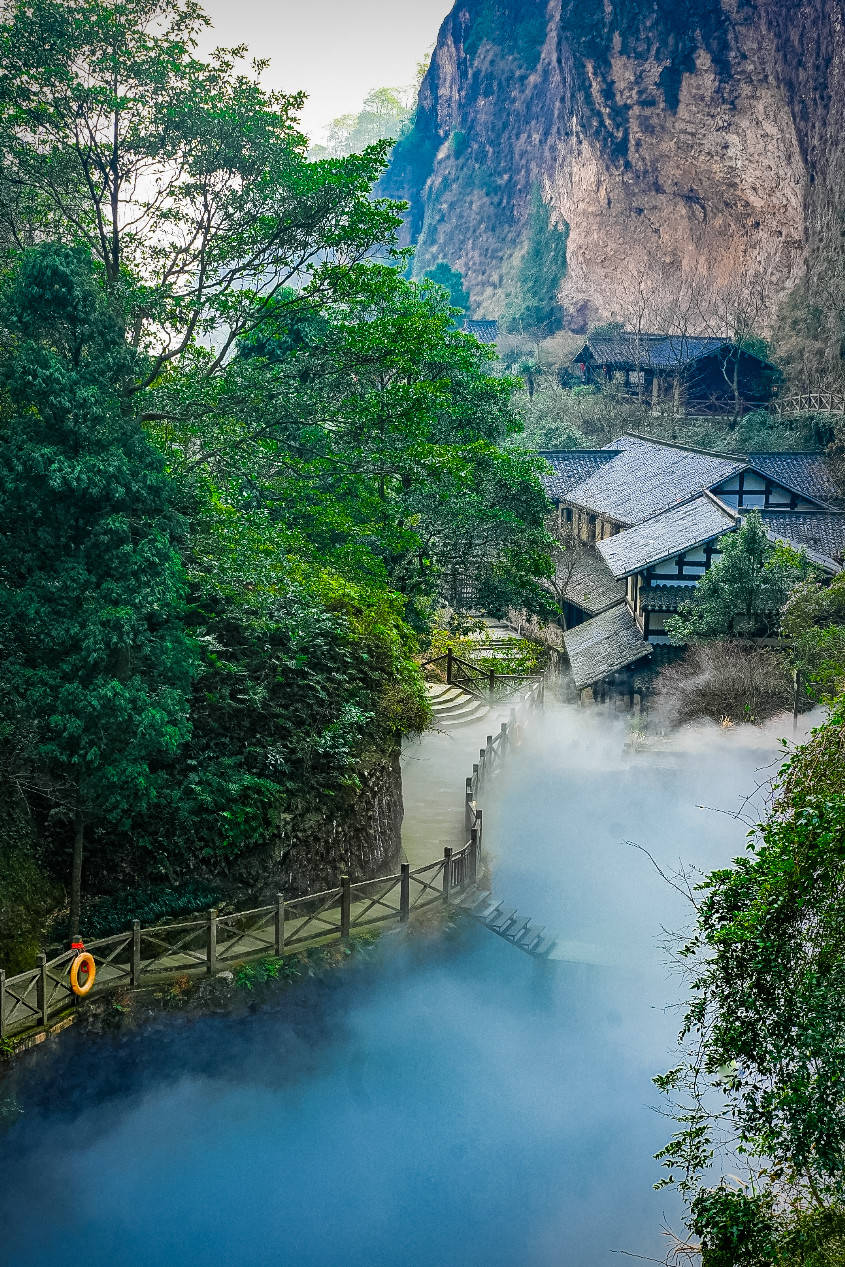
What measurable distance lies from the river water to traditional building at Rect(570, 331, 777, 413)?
3744 centimetres

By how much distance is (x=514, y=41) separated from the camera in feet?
233

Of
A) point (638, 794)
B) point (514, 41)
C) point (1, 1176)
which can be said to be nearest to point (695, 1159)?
point (1, 1176)

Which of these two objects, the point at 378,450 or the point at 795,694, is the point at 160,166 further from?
the point at 795,694

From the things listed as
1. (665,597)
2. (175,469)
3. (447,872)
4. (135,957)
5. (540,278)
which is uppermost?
(540,278)

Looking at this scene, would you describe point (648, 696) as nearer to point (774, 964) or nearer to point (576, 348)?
point (774, 964)

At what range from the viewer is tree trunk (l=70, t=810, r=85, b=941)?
1398 centimetres

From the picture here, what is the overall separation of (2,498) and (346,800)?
7763 millimetres

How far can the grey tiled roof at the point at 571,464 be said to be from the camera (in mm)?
44375

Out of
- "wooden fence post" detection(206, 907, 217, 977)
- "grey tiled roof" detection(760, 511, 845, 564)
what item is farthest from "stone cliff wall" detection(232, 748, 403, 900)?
"grey tiled roof" detection(760, 511, 845, 564)

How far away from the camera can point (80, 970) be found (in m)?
13.6

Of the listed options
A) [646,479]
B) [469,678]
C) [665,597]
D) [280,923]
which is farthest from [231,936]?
[646,479]

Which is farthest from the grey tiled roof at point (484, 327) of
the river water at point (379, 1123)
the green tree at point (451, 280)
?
the river water at point (379, 1123)

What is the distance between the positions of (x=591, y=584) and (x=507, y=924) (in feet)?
67.6

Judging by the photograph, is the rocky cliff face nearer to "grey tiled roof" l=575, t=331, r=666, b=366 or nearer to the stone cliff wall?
"grey tiled roof" l=575, t=331, r=666, b=366
